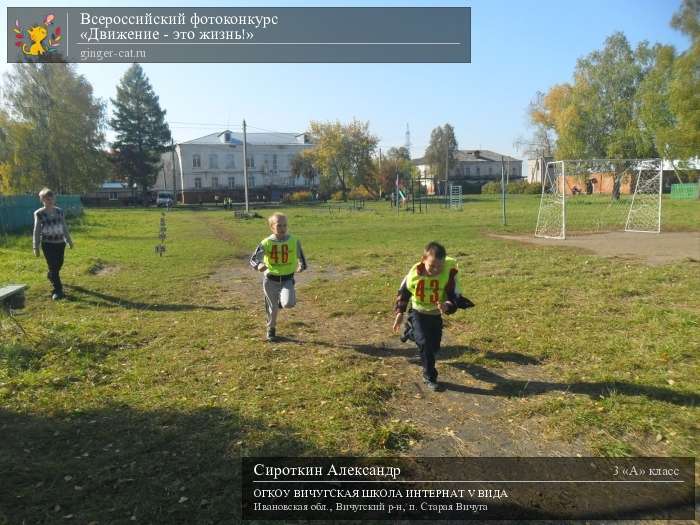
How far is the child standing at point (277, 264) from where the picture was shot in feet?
22.7

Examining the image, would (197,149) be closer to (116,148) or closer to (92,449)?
(116,148)

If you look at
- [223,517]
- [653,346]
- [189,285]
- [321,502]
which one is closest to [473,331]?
[653,346]

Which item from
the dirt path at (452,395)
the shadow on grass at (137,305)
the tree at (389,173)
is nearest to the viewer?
the dirt path at (452,395)

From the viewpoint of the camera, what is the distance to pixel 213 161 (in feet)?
284

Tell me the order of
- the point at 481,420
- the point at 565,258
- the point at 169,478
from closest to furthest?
the point at 169,478, the point at 481,420, the point at 565,258

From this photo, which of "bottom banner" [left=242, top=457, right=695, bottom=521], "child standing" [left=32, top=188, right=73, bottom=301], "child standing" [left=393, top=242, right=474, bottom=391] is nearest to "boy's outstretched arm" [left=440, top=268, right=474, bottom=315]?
"child standing" [left=393, top=242, right=474, bottom=391]

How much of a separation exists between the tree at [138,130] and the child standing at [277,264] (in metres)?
71.6

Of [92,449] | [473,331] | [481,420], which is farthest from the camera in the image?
[473,331]

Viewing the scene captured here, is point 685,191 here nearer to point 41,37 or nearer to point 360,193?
point 360,193

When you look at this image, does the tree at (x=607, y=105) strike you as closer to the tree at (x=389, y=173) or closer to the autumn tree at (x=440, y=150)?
the tree at (x=389, y=173)

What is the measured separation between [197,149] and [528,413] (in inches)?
3440

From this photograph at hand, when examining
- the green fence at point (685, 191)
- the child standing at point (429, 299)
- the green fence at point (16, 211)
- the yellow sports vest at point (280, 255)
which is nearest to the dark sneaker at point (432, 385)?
the child standing at point (429, 299)

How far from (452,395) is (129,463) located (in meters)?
3.00

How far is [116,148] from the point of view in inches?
2849
